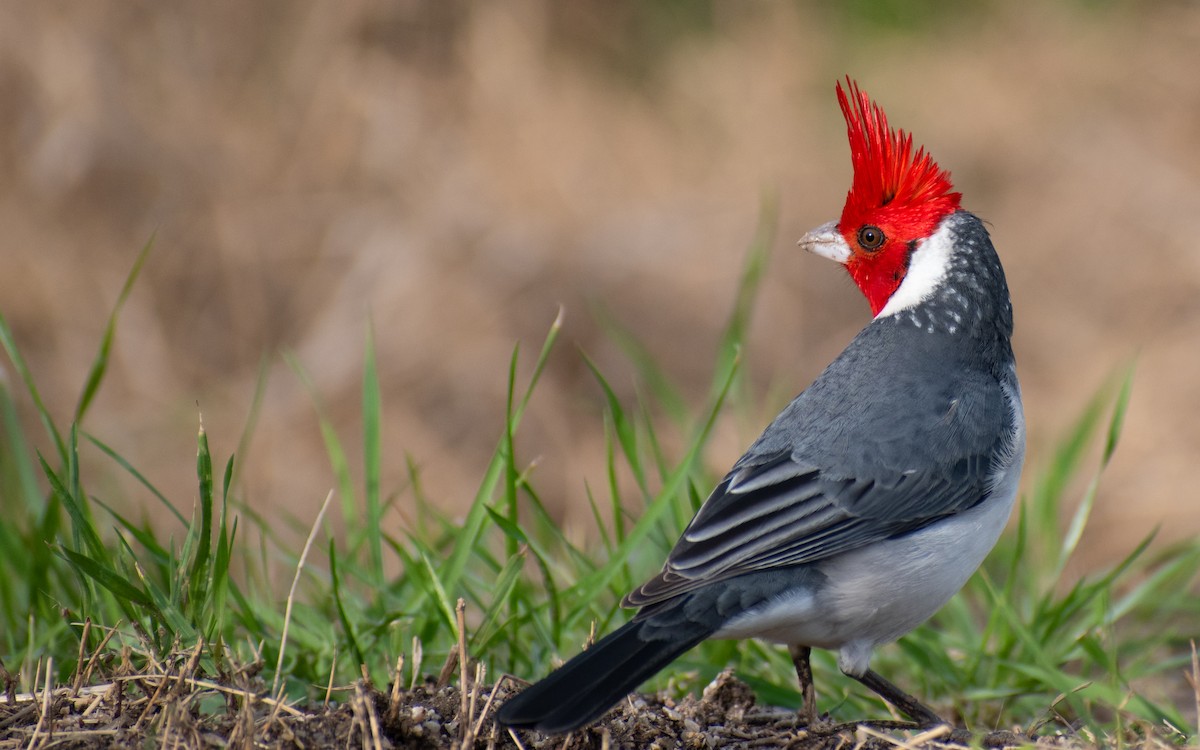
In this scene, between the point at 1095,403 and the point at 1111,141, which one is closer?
the point at 1095,403

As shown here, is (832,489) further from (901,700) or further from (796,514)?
(901,700)

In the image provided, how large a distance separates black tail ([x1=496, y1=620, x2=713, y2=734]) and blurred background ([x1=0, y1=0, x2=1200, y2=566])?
3646mm

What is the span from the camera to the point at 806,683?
3.54 meters

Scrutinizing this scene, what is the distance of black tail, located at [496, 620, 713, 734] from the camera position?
280cm

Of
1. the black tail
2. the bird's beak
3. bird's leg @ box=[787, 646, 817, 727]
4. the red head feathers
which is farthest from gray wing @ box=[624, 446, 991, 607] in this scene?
the bird's beak

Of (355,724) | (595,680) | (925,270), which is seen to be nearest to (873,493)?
(925,270)

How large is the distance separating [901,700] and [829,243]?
1.50 metres

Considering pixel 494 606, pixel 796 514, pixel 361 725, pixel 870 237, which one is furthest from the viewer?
pixel 870 237

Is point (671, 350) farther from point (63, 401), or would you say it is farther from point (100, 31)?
point (100, 31)

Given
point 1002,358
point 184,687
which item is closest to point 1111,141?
point 1002,358

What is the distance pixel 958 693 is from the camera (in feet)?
13.1

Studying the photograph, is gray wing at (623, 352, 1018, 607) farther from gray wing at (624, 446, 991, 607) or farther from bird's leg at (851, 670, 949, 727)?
bird's leg at (851, 670, 949, 727)

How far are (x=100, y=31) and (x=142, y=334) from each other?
2.14 metres

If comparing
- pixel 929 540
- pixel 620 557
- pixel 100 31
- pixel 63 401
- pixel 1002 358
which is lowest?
pixel 63 401
